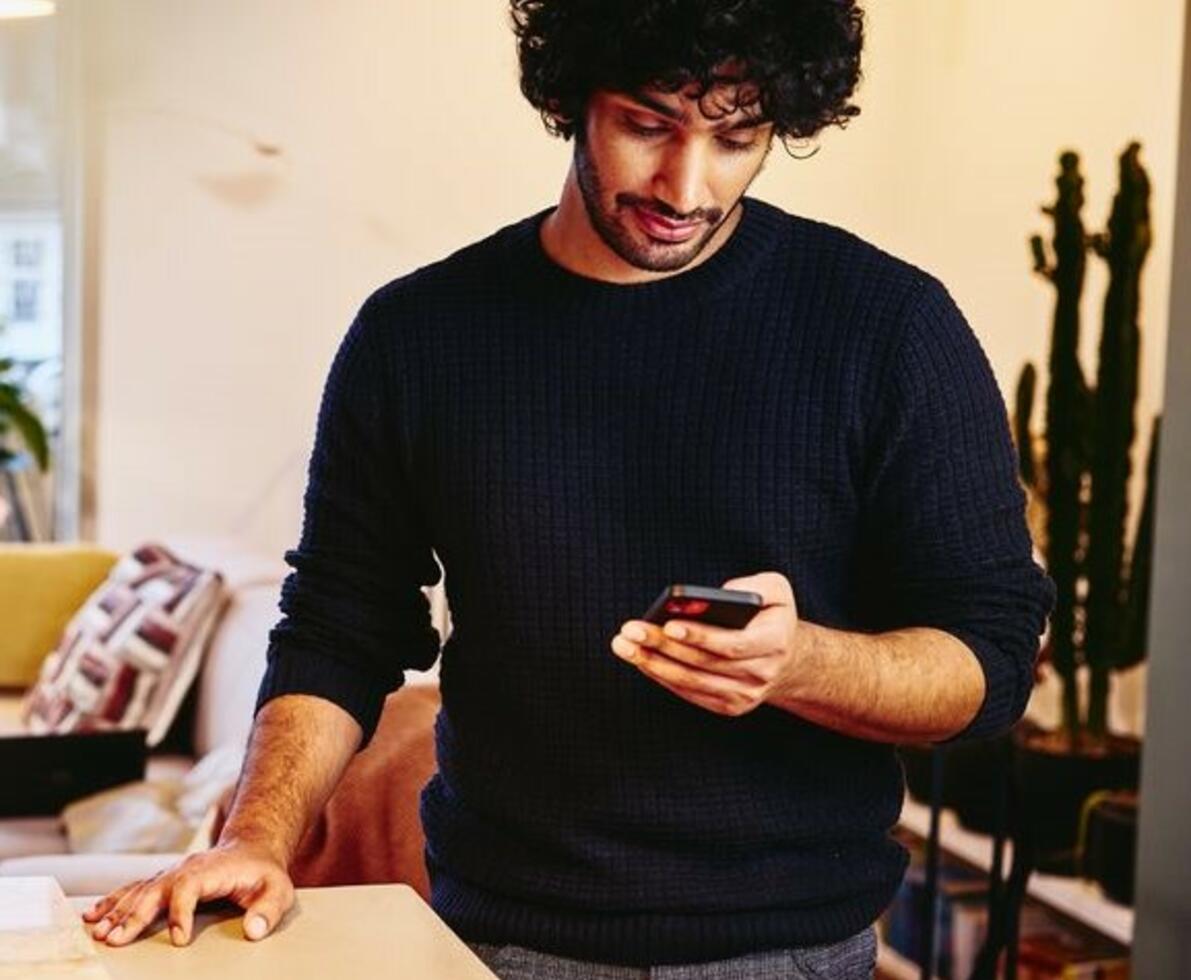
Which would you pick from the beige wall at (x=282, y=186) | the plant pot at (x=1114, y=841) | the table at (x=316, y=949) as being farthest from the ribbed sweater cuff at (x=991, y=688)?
the beige wall at (x=282, y=186)

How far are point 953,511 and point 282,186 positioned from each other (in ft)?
12.4

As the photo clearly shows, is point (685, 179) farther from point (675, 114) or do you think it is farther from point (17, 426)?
point (17, 426)

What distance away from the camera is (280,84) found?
196 inches

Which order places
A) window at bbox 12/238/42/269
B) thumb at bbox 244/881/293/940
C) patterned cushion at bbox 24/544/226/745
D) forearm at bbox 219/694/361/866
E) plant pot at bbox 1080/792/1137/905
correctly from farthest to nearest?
window at bbox 12/238/42/269
patterned cushion at bbox 24/544/226/745
plant pot at bbox 1080/792/1137/905
forearm at bbox 219/694/361/866
thumb at bbox 244/881/293/940

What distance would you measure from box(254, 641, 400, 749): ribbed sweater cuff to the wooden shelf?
1868 mm

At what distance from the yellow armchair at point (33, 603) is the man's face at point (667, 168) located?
340 cm

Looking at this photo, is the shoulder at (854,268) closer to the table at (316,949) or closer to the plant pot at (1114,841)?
the table at (316,949)

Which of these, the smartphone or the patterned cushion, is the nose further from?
the patterned cushion

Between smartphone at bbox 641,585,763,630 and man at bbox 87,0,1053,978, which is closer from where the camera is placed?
smartphone at bbox 641,585,763,630

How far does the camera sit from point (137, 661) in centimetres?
400

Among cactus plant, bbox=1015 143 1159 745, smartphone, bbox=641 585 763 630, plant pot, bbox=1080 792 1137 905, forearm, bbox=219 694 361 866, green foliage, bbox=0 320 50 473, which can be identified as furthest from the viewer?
green foliage, bbox=0 320 50 473

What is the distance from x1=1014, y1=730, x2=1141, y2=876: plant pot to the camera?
3.51 m

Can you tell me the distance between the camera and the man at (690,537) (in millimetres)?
1383

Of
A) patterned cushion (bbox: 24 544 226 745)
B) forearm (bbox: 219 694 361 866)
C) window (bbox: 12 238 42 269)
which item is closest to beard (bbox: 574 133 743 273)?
forearm (bbox: 219 694 361 866)
